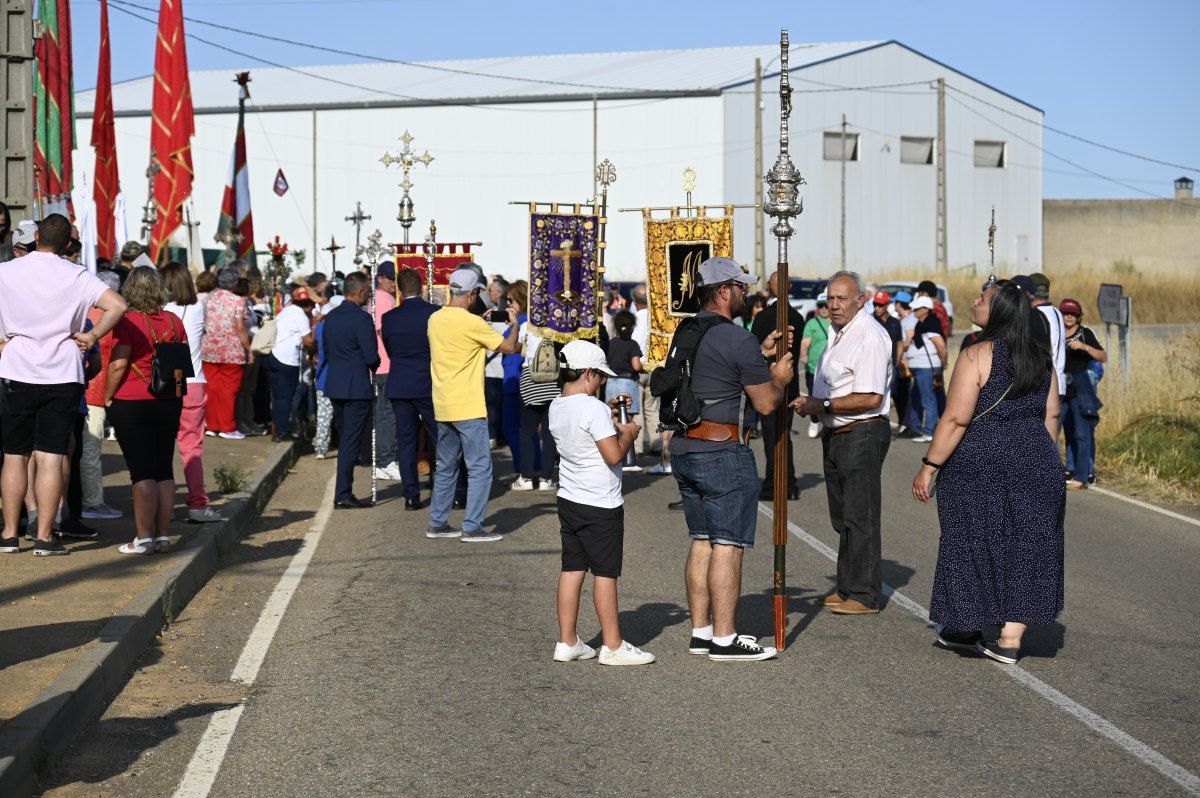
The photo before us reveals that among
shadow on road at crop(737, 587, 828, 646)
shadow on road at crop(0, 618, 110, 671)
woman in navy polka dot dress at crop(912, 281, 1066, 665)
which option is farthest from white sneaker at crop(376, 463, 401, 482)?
woman in navy polka dot dress at crop(912, 281, 1066, 665)

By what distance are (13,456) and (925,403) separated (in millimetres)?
13135

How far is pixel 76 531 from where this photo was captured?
11.0m

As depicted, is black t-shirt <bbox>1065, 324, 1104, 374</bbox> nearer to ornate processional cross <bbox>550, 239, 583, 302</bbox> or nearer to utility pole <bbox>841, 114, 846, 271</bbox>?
ornate processional cross <bbox>550, 239, 583, 302</bbox>

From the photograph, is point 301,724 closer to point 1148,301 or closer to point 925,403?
point 925,403

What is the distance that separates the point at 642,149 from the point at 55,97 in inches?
1620

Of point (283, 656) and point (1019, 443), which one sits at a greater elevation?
point (1019, 443)

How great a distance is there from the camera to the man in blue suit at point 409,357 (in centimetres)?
1330

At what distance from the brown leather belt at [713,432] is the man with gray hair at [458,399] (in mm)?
4381

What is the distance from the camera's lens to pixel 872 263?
59.3 metres

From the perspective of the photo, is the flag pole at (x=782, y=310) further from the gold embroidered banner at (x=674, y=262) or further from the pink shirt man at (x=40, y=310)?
the gold embroidered banner at (x=674, y=262)

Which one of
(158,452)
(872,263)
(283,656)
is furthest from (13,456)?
(872,263)

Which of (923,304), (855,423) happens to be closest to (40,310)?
(855,423)

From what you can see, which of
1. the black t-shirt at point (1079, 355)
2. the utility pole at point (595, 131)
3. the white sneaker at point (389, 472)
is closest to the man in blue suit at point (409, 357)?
the white sneaker at point (389, 472)

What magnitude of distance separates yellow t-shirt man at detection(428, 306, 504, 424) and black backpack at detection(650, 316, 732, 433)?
4384 mm
